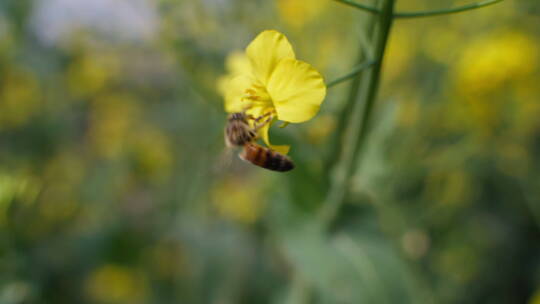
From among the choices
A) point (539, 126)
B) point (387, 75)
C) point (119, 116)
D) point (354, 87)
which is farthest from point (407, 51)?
point (119, 116)

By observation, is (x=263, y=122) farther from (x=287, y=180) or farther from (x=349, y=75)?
(x=287, y=180)

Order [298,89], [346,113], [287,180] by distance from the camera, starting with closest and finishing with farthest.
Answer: [298,89] → [346,113] → [287,180]

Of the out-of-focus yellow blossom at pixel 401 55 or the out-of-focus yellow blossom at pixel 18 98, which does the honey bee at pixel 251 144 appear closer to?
the out-of-focus yellow blossom at pixel 401 55

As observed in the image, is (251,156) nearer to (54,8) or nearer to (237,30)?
(237,30)

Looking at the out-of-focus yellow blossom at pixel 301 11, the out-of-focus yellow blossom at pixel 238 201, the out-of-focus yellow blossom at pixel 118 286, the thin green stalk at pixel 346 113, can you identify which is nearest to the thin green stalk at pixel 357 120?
the thin green stalk at pixel 346 113

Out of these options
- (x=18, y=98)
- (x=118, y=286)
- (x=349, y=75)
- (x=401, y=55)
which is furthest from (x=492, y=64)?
(x=18, y=98)

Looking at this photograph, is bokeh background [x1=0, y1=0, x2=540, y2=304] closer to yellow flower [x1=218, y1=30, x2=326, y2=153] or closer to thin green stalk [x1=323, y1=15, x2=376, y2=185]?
thin green stalk [x1=323, y1=15, x2=376, y2=185]
